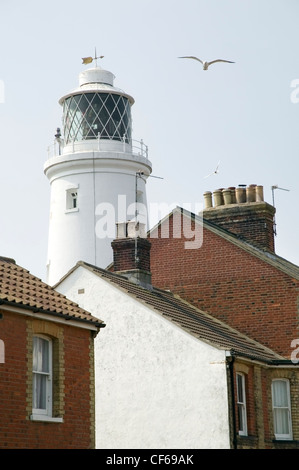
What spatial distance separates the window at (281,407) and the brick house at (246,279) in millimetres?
31

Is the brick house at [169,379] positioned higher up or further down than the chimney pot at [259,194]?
further down

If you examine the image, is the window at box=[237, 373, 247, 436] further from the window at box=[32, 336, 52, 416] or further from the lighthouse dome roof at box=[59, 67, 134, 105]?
the lighthouse dome roof at box=[59, 67, 134, 105]

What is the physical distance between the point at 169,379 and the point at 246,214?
1004 cm

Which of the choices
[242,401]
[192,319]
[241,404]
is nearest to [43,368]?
[241,404]

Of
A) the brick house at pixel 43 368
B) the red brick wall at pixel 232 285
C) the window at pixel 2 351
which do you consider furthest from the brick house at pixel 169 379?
the window at pixel 2 351

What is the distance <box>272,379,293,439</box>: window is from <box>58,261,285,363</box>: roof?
2.75 ft

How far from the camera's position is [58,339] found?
73.4 feet

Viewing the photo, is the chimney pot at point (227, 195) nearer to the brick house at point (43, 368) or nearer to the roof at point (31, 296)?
the roof at point (31, 296)

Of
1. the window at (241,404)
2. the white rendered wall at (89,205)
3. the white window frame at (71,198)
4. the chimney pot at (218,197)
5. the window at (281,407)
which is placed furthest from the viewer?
the white window frame at (71,198)

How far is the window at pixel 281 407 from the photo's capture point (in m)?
30.5

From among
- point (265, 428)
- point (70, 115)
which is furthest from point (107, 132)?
point (265, 428)

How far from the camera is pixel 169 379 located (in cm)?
2739

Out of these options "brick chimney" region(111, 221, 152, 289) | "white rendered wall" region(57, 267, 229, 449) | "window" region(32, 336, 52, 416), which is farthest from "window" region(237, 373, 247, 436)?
"window" region(32, 336, 52, 416)
